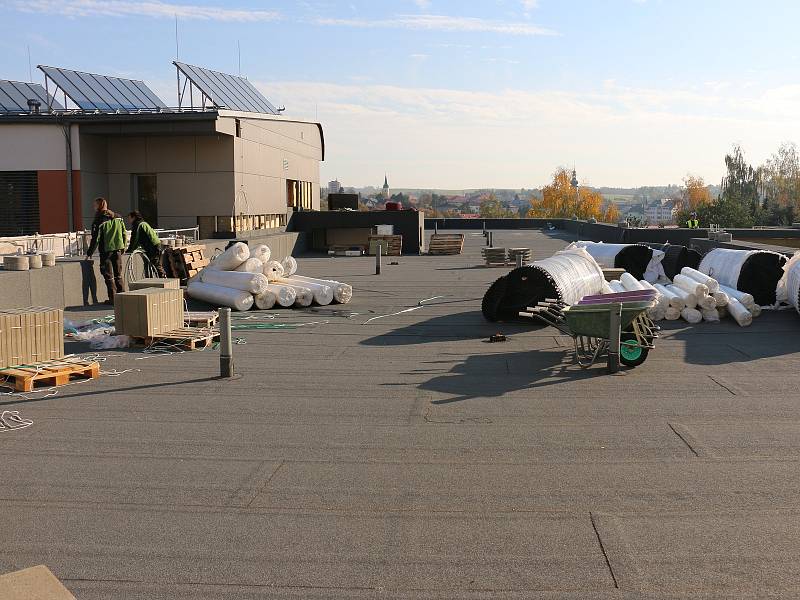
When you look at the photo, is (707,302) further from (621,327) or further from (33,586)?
(33,586)

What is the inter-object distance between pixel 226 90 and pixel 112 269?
80.8 feet

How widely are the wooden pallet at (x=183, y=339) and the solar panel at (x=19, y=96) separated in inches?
987

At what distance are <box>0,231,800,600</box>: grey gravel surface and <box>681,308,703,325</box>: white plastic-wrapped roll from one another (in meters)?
3.52

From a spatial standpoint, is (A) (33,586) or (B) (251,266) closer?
(A) (33,586)

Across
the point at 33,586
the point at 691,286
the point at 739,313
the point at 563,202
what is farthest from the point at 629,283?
the point at 563,202

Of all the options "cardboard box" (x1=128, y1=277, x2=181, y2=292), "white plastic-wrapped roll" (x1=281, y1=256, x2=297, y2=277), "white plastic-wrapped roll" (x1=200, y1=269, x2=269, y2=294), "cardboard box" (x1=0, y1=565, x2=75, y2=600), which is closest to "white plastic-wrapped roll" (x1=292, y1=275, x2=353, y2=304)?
"white plastic-wrapped roll" (x1=281, y1=256, x2=297, y2=277)

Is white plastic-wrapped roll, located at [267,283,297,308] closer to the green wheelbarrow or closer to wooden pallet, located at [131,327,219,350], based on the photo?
wooden pallet, located at [131,327,219,350]

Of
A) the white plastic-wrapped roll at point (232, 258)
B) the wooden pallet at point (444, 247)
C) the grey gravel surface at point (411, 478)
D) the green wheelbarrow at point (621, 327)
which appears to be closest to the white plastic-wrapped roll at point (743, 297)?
the grey gravel surface at point (411, 478)

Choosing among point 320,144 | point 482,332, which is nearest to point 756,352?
point 482,332

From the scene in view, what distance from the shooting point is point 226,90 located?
43.0m

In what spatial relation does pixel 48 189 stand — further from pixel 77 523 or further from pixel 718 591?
pixel 718 591

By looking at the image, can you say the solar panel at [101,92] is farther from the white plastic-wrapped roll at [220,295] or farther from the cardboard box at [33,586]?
the cardboard box at [33,586]

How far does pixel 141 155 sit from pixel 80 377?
26047 mm

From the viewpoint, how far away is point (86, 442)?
970 cm
